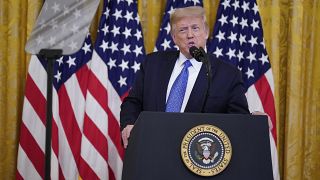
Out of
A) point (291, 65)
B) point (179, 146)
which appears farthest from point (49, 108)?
point (291, 65)

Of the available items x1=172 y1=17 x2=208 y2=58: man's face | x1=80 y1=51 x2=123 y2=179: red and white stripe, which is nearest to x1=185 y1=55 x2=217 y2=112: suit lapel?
x1=172 y1=17 x2=208 y2=58: man's face

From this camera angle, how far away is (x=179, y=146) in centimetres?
190

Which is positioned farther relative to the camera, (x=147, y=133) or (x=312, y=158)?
(x=312, y=158)

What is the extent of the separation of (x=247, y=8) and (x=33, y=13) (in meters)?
1.76

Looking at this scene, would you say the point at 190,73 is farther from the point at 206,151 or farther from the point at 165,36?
the point at 165,36

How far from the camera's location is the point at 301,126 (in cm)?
421

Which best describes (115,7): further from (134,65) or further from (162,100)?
(162,100)

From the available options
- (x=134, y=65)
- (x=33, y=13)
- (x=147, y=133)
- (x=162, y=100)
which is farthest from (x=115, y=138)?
(x=147, y=133)

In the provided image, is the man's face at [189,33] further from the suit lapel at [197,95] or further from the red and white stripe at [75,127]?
the red and white stripe at [75,127]

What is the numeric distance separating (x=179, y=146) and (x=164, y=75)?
0.87m

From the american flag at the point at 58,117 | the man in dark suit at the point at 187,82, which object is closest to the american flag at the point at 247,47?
the american flag at the point at 58,117

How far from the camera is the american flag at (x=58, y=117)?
385cm

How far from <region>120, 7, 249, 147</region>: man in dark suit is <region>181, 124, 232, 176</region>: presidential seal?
0.46 meters

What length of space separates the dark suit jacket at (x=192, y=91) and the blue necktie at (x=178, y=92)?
37mm
